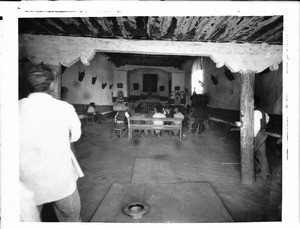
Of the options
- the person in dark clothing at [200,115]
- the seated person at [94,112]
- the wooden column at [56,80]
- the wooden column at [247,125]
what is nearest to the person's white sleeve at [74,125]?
the wooden column at [56,80]

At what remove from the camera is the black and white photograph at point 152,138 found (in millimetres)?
1555

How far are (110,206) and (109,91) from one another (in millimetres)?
11481

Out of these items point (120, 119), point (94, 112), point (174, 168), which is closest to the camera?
point (174, 168)

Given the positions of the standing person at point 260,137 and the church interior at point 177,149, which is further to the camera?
the standing person at point 260,137

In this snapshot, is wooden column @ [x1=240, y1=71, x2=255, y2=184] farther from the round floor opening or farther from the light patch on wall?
the light patch on wall

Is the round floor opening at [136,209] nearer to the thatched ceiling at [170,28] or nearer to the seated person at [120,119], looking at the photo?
the thatched ceiling at [170,28]

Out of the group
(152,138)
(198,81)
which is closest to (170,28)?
(152,138)

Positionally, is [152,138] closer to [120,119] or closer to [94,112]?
[120,119]

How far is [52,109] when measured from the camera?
1.51 m

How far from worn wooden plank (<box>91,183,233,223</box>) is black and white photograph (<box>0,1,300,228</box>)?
15mm

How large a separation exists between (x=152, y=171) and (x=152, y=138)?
3183 mm

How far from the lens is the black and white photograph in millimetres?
1555

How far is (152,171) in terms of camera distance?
409 cm

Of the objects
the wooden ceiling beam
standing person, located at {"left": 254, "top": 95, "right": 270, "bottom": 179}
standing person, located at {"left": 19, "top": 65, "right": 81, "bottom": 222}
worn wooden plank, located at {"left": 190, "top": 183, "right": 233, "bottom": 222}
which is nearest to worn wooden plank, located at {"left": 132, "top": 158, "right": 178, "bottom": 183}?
worn wooden plank, located at {"left": 190, "top": 183, "right": 233, "bottom": 222}
